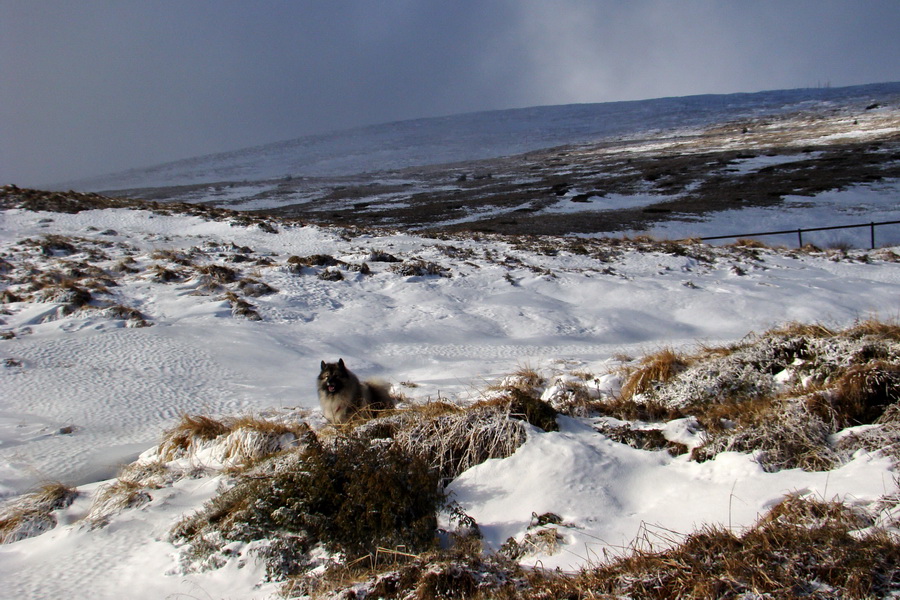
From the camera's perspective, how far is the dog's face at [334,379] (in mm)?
5648

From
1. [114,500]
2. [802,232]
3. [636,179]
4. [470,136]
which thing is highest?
[470,136]

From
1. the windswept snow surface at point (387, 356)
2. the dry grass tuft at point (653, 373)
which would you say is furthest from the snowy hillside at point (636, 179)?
the dry grass tuft at point (653, 373)

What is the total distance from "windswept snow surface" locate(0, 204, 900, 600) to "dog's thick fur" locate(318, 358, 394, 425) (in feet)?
2.01

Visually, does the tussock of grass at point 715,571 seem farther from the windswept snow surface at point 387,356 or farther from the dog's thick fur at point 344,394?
the dog's thick fur at point 344,394

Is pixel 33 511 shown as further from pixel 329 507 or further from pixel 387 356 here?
pixel 387 356

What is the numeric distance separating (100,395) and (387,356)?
380cm

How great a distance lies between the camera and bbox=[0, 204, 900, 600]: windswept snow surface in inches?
129

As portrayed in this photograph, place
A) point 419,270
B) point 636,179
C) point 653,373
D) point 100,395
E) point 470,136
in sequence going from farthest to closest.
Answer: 1. point 470,136
2. point 636,179
3. point 419,270
4. point 100,395
5. point 653,373

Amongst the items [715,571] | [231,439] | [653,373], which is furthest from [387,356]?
[715,571]

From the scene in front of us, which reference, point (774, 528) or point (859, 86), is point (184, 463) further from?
point (859, 86)

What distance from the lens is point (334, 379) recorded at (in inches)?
223

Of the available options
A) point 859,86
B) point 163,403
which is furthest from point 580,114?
point 163,403

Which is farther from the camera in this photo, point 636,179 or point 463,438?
point 636,179

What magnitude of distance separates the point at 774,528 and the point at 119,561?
3724mm
